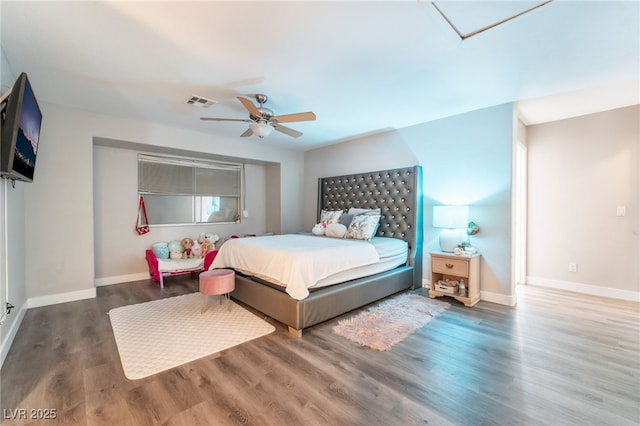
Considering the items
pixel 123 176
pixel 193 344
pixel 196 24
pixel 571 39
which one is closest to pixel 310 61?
pixel 196 24

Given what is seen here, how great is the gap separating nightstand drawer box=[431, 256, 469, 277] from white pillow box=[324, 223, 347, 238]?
1343 millimetres

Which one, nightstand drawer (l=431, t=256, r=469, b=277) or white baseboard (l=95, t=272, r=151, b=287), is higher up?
nightstand drawer (l=431, t=256, r=469, b=277)

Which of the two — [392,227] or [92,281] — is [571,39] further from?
[92,281]

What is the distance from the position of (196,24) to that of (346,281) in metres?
2.73

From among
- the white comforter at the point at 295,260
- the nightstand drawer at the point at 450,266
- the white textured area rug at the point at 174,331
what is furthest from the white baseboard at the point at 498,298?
the white textured area rug at the point at 174,331

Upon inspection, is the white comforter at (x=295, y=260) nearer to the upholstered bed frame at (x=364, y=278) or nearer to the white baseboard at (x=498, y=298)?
the upholstered bed frame at (x=364, y=278)

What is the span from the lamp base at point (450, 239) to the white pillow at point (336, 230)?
1401 millimetres

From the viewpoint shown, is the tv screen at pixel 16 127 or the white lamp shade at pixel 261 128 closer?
the tv screen at pixel 16 127

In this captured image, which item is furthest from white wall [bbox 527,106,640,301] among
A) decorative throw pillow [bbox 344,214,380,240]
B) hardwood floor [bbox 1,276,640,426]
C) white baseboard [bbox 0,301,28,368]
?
white baseboard [bbox 0,301,28,368]

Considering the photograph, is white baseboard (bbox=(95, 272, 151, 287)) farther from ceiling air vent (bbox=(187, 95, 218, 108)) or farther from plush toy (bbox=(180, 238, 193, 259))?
ceiling air vent (bbox=(187, 95, 218, 108))

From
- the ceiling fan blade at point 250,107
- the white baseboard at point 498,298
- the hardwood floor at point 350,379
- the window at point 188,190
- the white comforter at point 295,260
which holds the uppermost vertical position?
the ceiling fan blade at point 250,107

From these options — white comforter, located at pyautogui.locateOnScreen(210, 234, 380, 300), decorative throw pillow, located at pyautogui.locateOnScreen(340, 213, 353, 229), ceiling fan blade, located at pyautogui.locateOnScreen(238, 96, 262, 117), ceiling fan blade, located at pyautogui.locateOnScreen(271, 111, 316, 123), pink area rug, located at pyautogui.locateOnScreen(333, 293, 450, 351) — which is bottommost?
pink area rug, located at pyautogui.locateOnScreen(333, 293, 450, 351)

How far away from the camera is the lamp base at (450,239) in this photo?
3.62m

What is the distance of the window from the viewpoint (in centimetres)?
475
